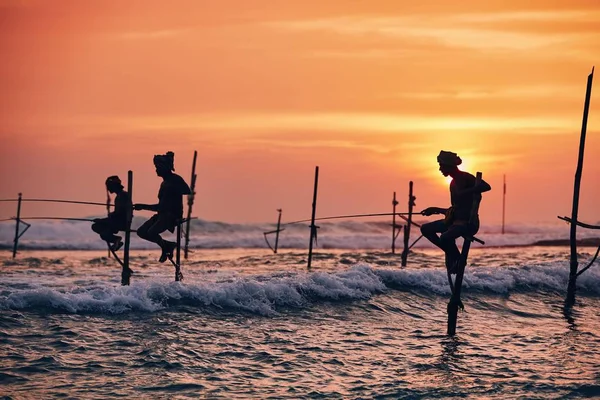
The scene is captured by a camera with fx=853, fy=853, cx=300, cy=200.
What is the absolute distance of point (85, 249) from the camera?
163 feet

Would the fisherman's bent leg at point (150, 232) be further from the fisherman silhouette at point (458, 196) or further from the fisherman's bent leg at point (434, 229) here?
the fisherman silhouette at point (458, 196)

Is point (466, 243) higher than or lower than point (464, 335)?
higher

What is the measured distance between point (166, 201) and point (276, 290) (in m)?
3.10

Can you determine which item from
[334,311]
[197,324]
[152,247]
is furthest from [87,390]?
[152,247]

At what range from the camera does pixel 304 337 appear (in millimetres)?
14953

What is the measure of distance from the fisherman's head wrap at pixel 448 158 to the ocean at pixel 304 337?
309cm

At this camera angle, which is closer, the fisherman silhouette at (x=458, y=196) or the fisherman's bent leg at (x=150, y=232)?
the fisherman silhouette at (x=458, y=196)

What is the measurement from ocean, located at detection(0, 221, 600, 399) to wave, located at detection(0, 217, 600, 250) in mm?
27575

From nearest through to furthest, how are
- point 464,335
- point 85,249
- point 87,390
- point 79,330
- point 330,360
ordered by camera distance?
1. point 87,390
2. point 330,360
3. point 79,330
4. point 464,335
5. point 85,249

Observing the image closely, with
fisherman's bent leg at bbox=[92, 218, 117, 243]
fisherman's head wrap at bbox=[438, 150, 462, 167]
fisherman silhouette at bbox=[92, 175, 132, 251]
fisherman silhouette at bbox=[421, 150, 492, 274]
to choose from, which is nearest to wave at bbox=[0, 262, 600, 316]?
fisherman's bent leg at bbox=[92, 218, 117, 243]

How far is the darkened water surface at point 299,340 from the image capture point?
1148cm

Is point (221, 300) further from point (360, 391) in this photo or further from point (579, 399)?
point (579, 399)

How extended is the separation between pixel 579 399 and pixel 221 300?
8.21 meters

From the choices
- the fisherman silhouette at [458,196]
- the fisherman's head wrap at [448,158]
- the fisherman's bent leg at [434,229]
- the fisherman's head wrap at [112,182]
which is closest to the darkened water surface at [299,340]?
the fisherman's bent leg at [434,229]
